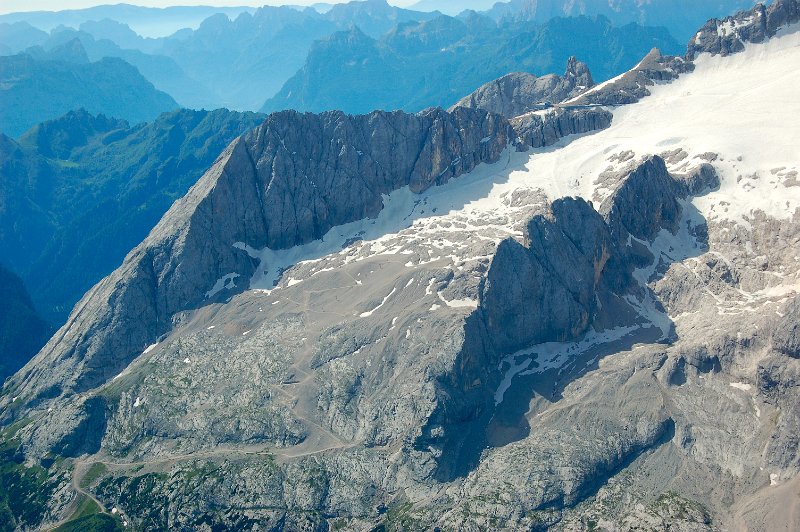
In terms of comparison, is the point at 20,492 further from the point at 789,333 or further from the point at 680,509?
the point at 789,333

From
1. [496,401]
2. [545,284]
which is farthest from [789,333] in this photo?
[496,401]

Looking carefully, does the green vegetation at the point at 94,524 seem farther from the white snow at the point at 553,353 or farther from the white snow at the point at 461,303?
the white snow at the point at 553,353

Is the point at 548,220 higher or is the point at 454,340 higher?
the point at 548,220

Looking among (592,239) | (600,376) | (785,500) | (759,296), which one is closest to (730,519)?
(785,500)

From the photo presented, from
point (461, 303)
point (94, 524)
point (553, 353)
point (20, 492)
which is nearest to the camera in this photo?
point (94, 524)

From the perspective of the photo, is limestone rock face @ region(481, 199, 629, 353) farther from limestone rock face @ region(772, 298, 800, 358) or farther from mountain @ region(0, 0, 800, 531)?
limestone rock face @ region(772, 298, 800, 358)

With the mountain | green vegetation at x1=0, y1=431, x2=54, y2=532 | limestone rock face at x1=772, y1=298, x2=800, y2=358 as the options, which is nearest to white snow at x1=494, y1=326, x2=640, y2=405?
the mountain

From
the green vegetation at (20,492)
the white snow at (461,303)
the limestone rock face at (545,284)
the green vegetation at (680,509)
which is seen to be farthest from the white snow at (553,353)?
the green vegetation at (20,492)

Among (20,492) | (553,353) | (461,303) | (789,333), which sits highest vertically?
(461,303)

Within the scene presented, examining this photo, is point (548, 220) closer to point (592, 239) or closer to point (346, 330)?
point (592, 239)

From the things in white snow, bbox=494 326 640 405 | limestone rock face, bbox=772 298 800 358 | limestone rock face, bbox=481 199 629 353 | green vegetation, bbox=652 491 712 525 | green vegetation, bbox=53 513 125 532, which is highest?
limestone rock face, bbox=481 199 629 353

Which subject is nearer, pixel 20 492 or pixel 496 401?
pixel 496 401
